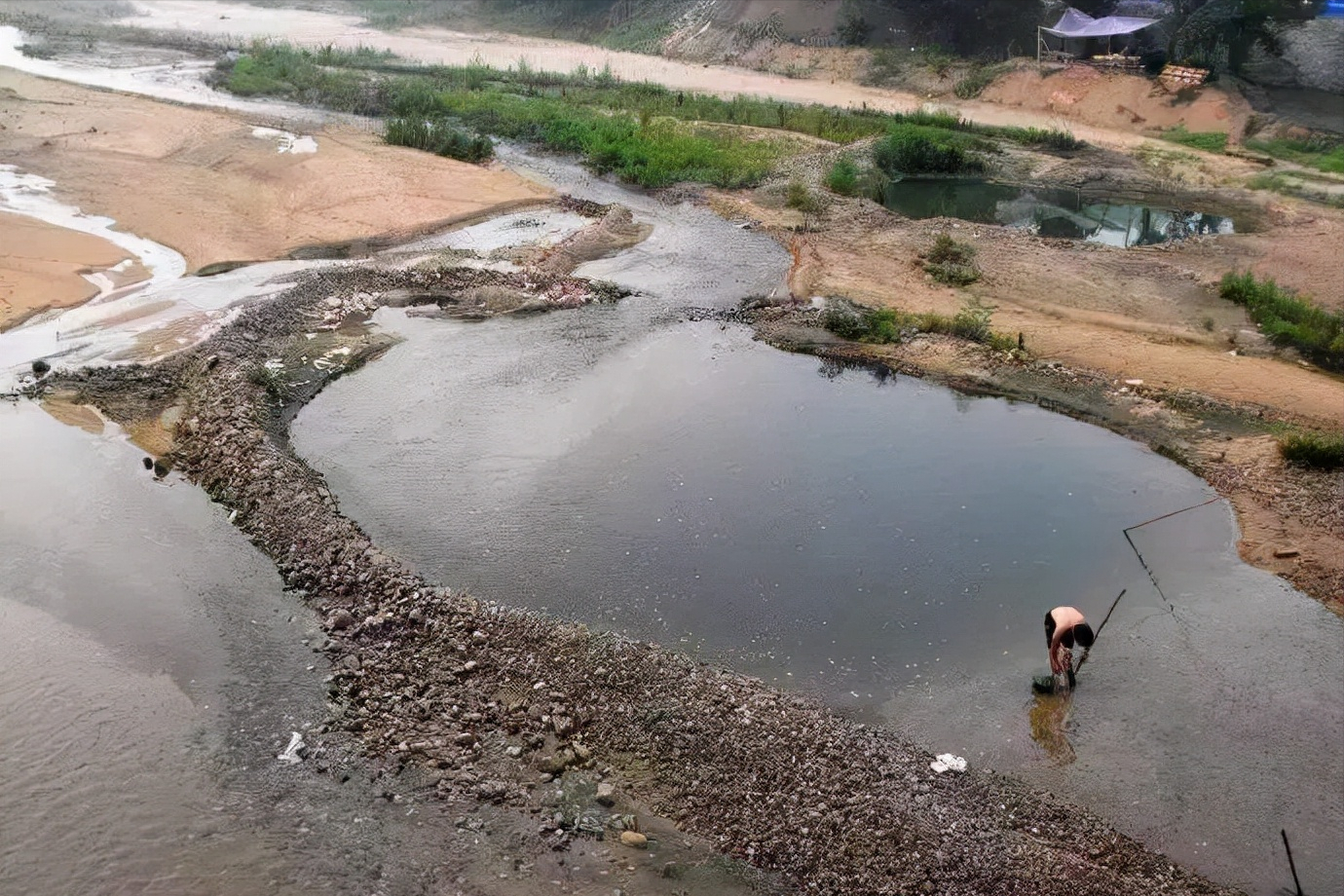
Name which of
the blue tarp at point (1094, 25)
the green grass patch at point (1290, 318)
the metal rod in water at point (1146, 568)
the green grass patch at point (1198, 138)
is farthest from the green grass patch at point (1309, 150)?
the metal rod in water at point (1146, 568)

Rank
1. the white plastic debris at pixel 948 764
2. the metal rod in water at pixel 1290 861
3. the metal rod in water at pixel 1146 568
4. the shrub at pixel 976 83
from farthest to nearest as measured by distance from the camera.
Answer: the shrub at pixel 976 83, the metal rod in water at pixel 1146 568, the white plastic debris at pixel 948 764, the metal rod in water at pixel 1290 861

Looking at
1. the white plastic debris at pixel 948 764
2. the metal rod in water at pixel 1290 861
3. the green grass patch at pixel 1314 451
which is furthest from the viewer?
the green grass patch at pixel 1314 451

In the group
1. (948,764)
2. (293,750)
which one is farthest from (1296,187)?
(293,750)

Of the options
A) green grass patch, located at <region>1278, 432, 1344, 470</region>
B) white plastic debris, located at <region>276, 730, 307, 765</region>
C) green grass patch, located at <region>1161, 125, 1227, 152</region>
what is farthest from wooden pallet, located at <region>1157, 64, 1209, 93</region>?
white plastic debris, located at <region>276, 730, 307, 765</region>

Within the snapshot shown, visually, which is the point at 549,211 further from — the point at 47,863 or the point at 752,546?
the point at 47,863

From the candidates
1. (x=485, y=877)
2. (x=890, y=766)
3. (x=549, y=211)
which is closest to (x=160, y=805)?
(x=485, y=877)

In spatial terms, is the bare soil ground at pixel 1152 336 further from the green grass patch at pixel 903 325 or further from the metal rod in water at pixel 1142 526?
the metal rod in water at pixel 1142 526
